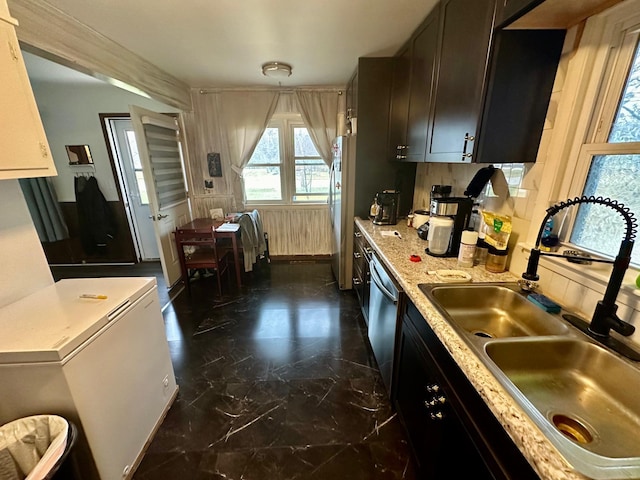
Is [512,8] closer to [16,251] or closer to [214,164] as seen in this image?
[16,251]

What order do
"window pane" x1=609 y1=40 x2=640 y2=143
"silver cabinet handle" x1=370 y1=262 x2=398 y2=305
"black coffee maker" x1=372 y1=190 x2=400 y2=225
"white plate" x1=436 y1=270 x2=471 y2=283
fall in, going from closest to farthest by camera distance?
1. "window pane" x1=609 y1=40 x2=640 y2=143
2. "white plate" x1=436 y1=270 x2=471 y2=283
3. "silver cabinet handle" x1=370 y1=262 x2=398 y2=305
4. "black coffee maker" x1=372 y1=190 x2=400 y2=225

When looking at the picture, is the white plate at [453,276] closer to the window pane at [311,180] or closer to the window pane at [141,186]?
the window pane at [311,180]

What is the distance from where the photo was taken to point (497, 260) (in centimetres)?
141

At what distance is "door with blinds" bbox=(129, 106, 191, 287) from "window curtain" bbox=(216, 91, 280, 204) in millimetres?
639

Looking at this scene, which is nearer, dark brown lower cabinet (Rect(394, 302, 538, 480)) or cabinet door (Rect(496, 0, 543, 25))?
dark brown lower cabinet (Rect(394, 302, 538, 480))

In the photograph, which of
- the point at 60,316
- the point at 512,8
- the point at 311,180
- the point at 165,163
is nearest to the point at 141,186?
the point at 165,163

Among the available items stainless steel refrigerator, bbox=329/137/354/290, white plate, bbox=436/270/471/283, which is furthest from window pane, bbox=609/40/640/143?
stainless steel refrigerator, bbox=329/137/354/290

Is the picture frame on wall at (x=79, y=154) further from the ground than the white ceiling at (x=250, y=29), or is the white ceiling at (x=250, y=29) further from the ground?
Result: the white ceiling at (x=250, y=29)

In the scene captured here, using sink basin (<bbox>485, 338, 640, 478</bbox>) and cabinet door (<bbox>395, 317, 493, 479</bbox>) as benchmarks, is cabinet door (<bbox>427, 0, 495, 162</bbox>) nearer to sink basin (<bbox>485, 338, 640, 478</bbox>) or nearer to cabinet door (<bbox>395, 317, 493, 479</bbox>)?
sink basin (<bbox>485, 338, 640, 478</bbox>)

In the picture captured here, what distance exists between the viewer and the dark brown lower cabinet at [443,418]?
2.27 feet

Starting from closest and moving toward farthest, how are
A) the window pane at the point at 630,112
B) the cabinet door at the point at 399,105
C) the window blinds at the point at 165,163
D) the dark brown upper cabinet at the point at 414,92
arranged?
the window pane at the point at 630,112 → the dark brown upper cabinet at the point at 414,92 → the cabinet door at the point at 399,105 → the window blinds at the point at 165,163

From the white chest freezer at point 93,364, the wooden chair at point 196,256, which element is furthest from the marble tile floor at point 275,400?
the wooden chair at point 196,256

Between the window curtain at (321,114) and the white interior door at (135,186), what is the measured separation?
7.53 feet

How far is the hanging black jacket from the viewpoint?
3664mm
